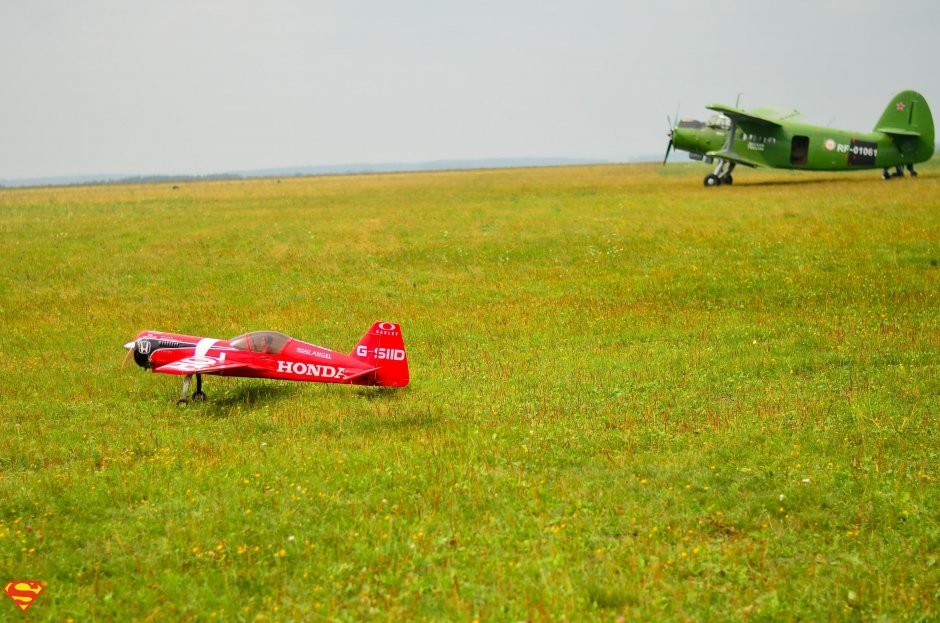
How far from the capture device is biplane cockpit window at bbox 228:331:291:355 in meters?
15.6

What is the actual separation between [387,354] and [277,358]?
2189 mm

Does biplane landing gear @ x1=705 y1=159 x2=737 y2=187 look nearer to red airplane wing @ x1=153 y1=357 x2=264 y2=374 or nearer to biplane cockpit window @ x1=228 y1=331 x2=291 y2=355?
biplane cockpit window @ x1=228 y1=331 x2=291 y2=355

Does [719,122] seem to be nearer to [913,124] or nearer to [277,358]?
[913,124]

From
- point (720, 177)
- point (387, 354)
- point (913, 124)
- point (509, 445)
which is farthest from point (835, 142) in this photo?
point (509, 445)

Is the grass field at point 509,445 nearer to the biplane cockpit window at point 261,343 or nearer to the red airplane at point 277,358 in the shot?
the red airplane at point 277,358

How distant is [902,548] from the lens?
8.84 metres

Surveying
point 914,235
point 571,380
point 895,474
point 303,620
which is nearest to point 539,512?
point 303,620

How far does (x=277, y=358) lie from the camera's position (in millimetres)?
15516

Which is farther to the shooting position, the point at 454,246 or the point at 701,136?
the point at 701,136

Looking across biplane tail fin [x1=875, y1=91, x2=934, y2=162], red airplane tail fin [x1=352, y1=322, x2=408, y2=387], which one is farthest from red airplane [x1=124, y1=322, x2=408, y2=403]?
biplane tail fin [x1=875, y1=91, x2=934, y2=162]

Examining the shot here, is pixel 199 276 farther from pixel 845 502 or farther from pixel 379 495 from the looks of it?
pixel 845 502

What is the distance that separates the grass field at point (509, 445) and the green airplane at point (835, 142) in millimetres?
19109

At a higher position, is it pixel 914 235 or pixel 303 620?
pixel 914 235

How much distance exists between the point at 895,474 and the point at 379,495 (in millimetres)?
6864
